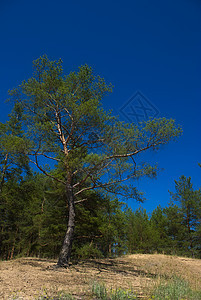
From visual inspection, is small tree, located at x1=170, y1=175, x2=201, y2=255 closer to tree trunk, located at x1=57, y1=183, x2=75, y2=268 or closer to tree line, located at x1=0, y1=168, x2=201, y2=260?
tree line, located at x1=0, y1=168, x2=201, y2=260

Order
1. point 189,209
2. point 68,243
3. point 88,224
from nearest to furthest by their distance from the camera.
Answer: point 68,243
point 88,224
point 189,209

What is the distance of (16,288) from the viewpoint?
399 centimetres

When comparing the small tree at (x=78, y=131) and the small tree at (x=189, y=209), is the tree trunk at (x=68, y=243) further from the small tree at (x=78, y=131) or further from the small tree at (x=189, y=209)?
the small tree at (x=189, y=209)

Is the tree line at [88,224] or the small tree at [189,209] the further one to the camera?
the small tree at [189,209]

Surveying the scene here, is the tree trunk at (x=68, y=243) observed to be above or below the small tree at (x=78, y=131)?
below

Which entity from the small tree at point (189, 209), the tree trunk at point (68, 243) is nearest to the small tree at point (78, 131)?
the tree trunk at point (68, 243)

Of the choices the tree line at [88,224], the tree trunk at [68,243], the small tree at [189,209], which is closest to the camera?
the tree trunk at [68,243]

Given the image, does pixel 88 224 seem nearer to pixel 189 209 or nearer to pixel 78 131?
pixel 78 131

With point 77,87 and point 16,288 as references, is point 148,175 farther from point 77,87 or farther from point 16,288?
point 16,288

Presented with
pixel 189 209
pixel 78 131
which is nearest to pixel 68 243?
pixel 78 131

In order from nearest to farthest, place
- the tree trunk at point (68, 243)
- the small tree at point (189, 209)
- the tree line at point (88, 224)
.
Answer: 1. the tree trunk at point (68, 243)
2. the tree line at point (88, 224)
3. the small tree at point (189, 209)

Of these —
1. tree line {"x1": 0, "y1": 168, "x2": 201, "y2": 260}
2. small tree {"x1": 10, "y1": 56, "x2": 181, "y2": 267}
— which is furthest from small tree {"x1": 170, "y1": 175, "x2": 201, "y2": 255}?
small tree {"x1": 10, "y1": 56, "x2": 181, "y2": 267}

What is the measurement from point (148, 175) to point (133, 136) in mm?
1746

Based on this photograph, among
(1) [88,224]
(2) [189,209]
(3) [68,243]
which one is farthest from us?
(2) [189,209]
